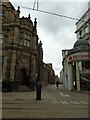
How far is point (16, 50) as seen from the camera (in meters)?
30.4

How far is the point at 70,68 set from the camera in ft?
111

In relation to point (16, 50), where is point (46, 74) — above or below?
below

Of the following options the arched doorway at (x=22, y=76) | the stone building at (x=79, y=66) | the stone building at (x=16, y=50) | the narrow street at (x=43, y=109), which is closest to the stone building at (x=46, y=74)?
the stone building at (x=79, y=66)

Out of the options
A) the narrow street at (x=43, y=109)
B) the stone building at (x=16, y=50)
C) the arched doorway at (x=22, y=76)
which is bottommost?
the narrow street at (x=43, y=109)

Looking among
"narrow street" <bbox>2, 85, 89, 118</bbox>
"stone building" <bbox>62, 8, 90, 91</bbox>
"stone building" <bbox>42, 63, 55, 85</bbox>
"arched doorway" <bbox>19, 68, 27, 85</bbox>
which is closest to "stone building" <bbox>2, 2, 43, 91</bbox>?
"arched doorway" <bbox>19, 68, 27, 85</bbox>

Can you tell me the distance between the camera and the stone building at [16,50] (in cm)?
2934

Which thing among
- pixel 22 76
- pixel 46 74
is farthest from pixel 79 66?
pixel 46 74

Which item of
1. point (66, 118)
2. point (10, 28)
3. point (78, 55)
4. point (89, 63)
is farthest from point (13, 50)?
point (66, 118)

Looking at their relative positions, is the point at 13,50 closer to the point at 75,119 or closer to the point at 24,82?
the point at 24,82

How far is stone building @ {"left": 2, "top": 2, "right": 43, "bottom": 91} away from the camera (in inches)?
1155

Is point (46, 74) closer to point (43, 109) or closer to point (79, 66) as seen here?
point (79, 66)

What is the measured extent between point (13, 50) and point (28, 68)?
453cm

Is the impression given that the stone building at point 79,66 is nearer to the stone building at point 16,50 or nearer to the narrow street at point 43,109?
the stone building at point 16,50

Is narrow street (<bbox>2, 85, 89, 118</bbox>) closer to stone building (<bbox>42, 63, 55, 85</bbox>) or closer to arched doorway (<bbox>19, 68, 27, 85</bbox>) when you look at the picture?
arched doorway (<bbox>19, 68, 27, 85</bbox>)
